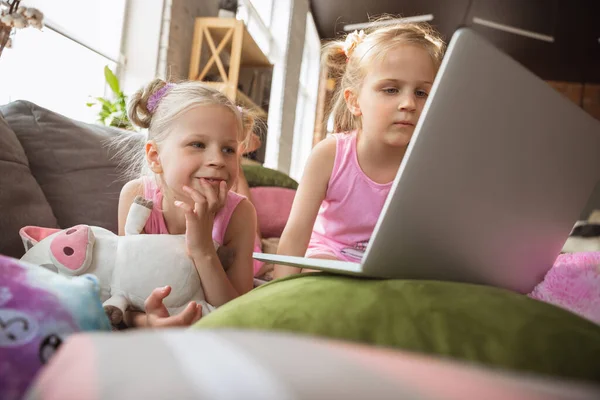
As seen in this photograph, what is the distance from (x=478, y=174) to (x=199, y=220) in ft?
2.01

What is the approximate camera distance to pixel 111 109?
2385mm

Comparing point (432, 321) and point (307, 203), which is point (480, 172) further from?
point (307, 203)

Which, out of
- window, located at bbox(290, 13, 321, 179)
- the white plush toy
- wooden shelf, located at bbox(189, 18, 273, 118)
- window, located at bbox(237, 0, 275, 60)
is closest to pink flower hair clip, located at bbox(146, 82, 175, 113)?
the white plush toy

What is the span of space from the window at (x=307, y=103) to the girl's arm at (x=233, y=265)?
A: 518cm

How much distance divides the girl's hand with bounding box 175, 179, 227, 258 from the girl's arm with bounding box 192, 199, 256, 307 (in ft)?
0.05

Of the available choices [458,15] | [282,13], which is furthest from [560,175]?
[458,15]

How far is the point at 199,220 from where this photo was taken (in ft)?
3.38

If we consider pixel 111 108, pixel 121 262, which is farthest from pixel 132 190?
pixel 111 108

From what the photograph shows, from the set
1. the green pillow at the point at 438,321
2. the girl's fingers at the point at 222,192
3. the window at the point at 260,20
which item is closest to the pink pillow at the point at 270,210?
the girl's fingers at the point at 222,192

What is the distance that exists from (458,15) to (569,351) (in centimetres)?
641

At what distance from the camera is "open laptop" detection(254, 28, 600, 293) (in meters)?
0.55

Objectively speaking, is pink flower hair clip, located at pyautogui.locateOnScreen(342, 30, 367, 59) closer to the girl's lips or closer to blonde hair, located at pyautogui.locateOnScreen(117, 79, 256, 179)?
blonde hair, located at pyautogui.locateOnScreen(117, 79, 256, 179)

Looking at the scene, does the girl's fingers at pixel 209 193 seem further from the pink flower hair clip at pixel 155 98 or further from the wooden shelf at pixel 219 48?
the wooden shelf at pixel 219 48

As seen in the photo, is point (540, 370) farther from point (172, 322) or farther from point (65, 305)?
point (172, 322)
